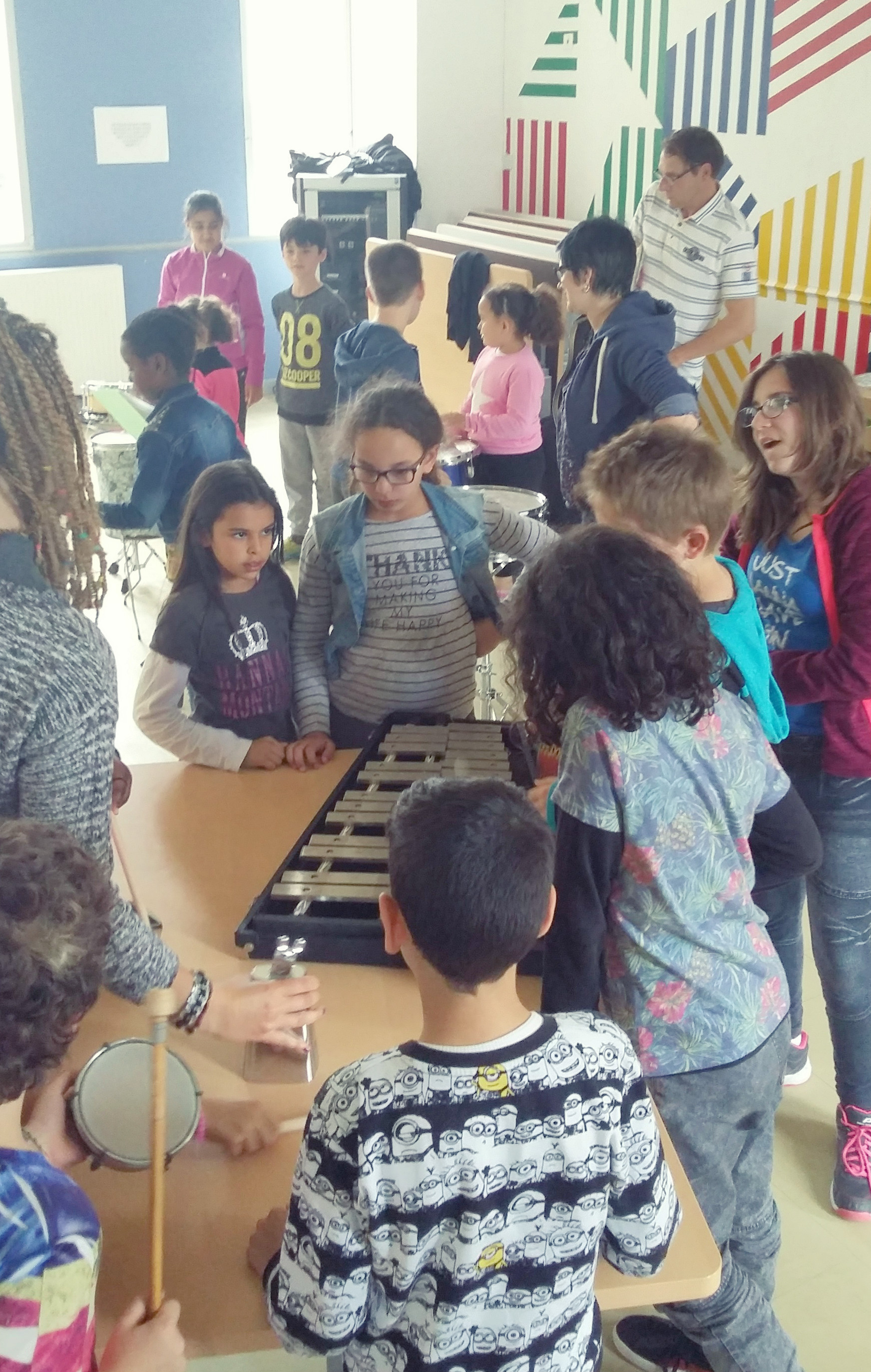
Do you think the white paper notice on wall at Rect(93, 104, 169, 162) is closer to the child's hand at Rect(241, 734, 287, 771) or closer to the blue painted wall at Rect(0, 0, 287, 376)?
the blue painted wall at Rect(0, 0, 287, 376)

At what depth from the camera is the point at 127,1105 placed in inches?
47.9

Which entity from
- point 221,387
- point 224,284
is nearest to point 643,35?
point 224,284

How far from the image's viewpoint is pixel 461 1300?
99 cm

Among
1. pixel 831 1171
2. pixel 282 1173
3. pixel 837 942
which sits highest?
pixel 282 1173

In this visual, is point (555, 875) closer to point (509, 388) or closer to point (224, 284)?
point (509, 388)

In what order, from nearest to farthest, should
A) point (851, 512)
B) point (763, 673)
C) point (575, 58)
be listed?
point (763, 673) < point (851, 512) < point (575, 58)

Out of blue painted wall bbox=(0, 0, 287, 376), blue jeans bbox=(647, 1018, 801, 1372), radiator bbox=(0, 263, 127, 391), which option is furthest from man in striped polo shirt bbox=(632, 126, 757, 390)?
blue painted wall bbox=(0, 0, 287, 376)

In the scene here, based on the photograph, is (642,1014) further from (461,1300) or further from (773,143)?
(773,143)

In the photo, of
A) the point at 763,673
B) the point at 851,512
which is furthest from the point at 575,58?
the point at 763,673

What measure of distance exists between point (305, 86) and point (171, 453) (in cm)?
616

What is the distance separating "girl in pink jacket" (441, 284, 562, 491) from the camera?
14.0ft

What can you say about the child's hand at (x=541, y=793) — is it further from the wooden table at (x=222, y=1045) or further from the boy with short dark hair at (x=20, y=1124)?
the boy with short dark hair at (x=20, y=1124)

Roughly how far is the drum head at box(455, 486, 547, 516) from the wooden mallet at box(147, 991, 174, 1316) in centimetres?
239

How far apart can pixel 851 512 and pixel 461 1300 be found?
1398mm
